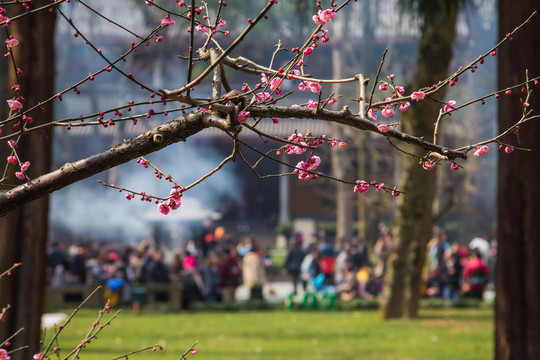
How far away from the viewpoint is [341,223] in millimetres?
29016

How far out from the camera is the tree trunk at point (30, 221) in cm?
643

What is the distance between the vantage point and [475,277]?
17641 millimetres

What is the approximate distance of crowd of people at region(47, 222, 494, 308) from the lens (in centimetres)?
1731

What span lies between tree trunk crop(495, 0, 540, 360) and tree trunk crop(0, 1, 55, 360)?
3.60m

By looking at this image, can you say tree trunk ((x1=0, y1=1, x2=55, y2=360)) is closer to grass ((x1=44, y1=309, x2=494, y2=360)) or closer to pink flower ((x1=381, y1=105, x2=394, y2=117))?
pink flower ((x1=381, y1=105, x2=394, y2=117))

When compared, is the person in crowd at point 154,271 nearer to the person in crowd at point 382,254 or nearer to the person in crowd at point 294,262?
the person in crowd at point 294,262

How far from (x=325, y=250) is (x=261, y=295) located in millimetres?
2656

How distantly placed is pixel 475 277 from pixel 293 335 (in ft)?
20.5

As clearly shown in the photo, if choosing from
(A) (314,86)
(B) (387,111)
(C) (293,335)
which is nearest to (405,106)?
(B) (387,111)

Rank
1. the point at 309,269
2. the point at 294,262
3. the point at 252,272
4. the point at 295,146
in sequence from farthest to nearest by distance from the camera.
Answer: the point at 294,262
the point at 309,269
the point at 252,272
the point at 295,146

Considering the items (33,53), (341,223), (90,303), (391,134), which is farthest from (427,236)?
(341,223)

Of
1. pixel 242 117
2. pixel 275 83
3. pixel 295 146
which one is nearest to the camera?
pixel 242 117

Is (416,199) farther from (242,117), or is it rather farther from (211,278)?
(242,117)

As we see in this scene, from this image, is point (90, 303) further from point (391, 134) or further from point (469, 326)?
point (391, 134)
